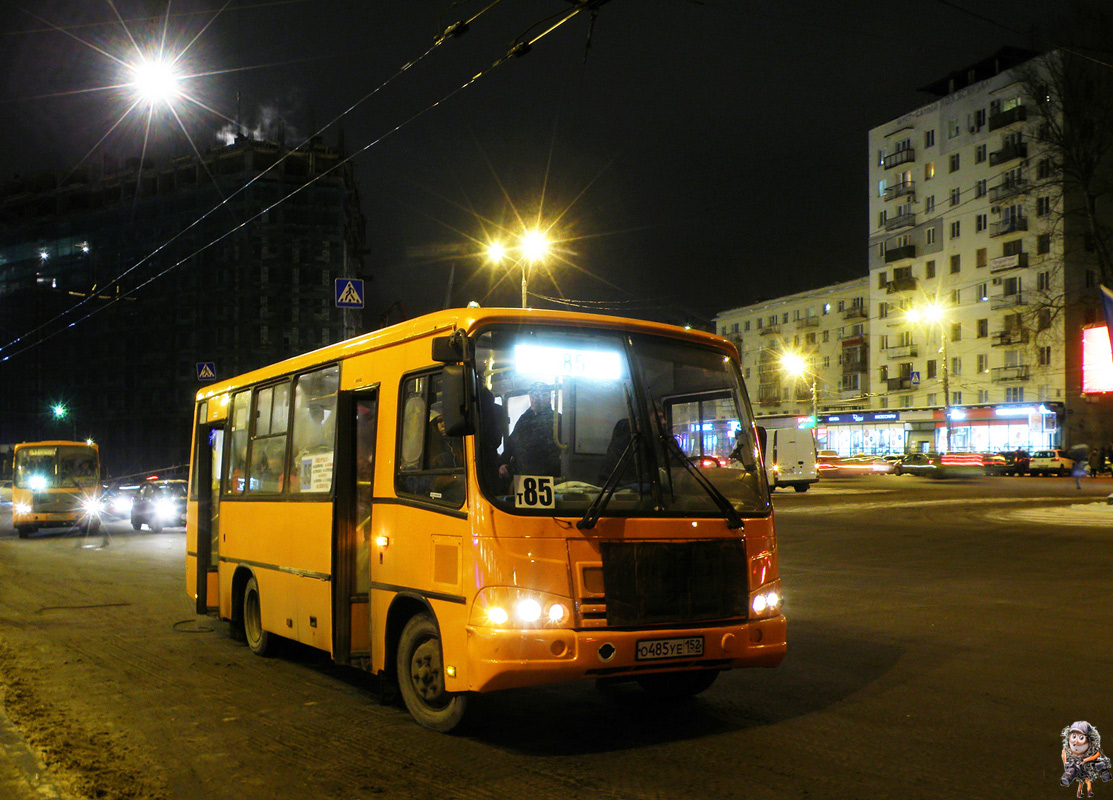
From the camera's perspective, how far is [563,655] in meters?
6.01

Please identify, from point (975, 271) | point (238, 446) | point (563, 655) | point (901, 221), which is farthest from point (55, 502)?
point (901, 221)

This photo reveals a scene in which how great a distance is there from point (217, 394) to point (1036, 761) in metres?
9.19

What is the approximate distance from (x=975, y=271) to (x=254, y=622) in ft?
228

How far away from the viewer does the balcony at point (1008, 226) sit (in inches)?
2589

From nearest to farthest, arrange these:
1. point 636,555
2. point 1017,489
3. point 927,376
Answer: point 636,555
point 1017,489
point 927,376

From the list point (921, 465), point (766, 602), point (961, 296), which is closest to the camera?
point (766, 602)

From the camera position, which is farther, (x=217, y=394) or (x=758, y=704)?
(x=217, y=394)

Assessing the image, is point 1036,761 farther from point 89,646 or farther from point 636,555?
point 89,646

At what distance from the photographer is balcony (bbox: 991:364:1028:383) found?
217ft

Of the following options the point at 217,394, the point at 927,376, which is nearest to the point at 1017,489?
the point at 927,376

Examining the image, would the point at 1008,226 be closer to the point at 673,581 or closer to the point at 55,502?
the point at 55,502

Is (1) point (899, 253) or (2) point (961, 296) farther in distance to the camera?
(1) point (899, 253)

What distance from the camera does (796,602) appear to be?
13086 millimetres

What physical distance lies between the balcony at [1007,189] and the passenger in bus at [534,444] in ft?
218
